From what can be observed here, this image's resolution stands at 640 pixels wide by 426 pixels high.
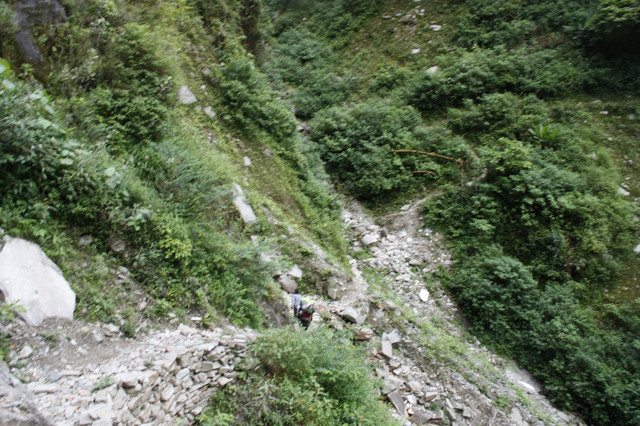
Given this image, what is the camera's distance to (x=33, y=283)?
342 centimetres

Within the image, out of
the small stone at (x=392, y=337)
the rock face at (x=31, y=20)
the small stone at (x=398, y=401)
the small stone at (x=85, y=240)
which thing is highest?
the rock face at (x=31, y=20)

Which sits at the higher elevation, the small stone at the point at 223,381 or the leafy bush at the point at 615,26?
the small stone at the point at 223,381

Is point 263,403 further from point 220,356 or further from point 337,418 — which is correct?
point 337,418

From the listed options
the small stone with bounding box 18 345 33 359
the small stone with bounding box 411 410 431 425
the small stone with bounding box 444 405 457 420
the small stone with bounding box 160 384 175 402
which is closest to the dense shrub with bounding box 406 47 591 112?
the small stone with bounding box 444 405 457 420

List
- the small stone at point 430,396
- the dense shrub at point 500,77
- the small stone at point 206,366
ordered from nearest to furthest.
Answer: the small stone at point 206,366 < the small stone at point 430,396 < the dense shrub at point 500,77

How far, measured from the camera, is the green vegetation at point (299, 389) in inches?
158

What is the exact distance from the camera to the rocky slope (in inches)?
123

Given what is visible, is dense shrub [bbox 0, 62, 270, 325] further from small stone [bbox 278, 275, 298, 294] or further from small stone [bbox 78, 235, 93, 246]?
small stone [bbox 278, 275, 298, 294]

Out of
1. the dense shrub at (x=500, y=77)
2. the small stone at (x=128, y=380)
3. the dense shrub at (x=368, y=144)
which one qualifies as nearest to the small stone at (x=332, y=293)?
the dense shrub at (x=368, y=144)

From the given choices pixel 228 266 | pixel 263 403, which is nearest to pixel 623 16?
pixel 228 266

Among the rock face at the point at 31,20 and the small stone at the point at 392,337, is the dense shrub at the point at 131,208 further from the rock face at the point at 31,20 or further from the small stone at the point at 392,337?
the small stone at the point at 392,337

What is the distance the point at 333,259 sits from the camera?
8.33m

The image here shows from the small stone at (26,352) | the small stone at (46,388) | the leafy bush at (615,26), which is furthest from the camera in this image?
the leafy bush at (615,26)

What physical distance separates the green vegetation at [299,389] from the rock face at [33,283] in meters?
1.82
